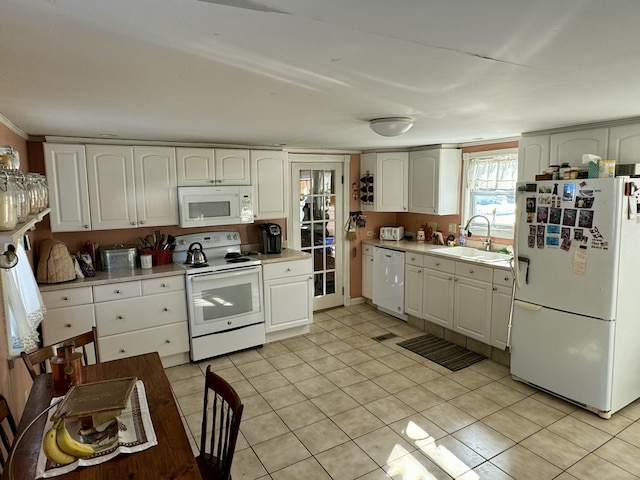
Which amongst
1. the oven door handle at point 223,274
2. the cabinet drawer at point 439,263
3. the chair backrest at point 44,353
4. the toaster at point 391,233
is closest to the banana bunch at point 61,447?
the chair backrest at point 44,353

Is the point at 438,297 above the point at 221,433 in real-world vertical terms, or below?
below

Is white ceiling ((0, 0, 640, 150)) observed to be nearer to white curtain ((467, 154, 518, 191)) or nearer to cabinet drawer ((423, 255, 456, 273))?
white curtain ((467, 154, 518, 191))

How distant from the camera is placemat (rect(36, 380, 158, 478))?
1.39 meters

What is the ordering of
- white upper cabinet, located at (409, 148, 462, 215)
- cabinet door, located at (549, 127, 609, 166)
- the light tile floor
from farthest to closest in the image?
white upper cabinet, located at (409, 148, 462, 215) → cabinet door, located at (549, 127, 609, 166) → the light tile floor

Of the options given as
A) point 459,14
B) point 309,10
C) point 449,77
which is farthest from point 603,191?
point 309,10

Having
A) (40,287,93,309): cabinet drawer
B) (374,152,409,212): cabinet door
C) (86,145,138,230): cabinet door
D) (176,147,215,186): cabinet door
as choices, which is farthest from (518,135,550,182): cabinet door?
(40,287,93,309): cabinet drawer

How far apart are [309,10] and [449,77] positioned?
0.89 meters

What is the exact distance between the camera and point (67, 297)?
332cm

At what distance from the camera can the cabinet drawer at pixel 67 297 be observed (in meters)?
3.26

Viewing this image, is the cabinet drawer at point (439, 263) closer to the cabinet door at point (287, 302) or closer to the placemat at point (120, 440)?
the cabinet door at point (287, 302)

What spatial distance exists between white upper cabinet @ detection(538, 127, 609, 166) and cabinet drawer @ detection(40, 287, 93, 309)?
4.08 meters

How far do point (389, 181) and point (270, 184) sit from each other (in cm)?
154

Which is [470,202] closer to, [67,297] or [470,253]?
[470,253]

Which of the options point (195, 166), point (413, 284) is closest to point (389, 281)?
point (413, 284)
